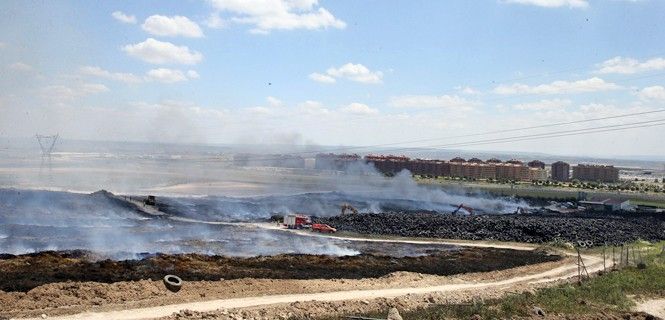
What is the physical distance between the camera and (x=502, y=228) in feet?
187

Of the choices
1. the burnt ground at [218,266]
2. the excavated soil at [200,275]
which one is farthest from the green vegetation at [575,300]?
the burnt ground at [218,266]

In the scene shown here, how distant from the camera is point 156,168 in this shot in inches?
5600

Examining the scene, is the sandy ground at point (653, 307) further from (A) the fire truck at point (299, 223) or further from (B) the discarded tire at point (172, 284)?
(A) the fire truck at point (299, 223)

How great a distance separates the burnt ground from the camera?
26531 millimetres

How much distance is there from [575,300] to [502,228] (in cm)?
3239

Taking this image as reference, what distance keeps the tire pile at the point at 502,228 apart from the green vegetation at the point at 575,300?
2090cm

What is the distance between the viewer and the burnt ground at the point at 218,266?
2653cm

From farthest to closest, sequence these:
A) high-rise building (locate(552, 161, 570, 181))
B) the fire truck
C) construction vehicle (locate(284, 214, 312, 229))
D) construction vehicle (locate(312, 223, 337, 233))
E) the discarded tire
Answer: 1. high-rise building (locate(552, 161, 570, 181))
2. construction vehicle (locate(284, 214, 312, 229))
3. the fire truck
4. construction vehicle (locate(312, 223, 337, 233))
5. the discarded tire

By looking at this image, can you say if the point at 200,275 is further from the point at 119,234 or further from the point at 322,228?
the point at 322,228

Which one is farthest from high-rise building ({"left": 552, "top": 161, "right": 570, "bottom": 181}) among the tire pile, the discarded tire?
the discarded tire

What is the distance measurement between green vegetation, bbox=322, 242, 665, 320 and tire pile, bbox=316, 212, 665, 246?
68.6ft

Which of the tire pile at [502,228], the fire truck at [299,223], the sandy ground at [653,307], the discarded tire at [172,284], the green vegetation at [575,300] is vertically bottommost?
the tire pile at [502,228]

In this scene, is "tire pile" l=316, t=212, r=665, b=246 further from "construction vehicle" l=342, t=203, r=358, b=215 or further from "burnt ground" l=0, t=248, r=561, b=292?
"burnt ground" l=0, t=248, r=561, b=292

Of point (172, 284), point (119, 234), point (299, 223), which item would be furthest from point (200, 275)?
point (299, 223)
